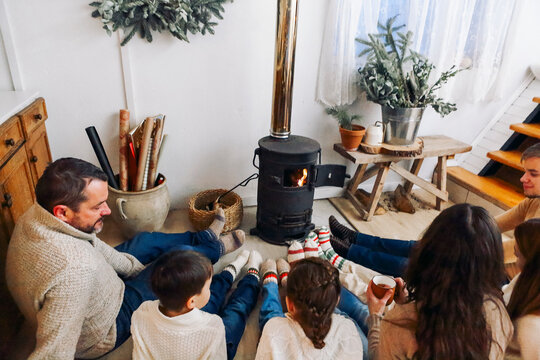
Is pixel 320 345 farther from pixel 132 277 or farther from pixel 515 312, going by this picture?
pixel 132 277

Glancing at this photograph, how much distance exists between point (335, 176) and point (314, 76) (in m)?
0.66

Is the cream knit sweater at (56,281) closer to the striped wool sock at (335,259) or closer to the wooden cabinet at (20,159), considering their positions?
the wooden cabinet at (20,159)

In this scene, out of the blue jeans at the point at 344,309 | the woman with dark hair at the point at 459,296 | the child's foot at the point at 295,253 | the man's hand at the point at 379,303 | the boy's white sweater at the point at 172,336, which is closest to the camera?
the woman with dark hair at the point at 459,296

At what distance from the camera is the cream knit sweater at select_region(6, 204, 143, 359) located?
1013 millimetres

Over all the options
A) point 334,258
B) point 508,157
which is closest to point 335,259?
point 334,258

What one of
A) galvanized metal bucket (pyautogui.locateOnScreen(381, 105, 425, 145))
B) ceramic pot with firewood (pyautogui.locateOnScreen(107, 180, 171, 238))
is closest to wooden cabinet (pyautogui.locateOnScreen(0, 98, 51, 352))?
ceramic pot with firewood (pyautogui.locateOnScreen(107, 180, 171, 238))

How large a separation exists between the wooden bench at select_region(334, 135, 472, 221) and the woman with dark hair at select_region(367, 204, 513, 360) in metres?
1.29

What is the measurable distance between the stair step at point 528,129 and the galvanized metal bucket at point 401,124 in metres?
0.91

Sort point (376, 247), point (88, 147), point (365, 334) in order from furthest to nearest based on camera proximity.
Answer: point (88, 147) → point (376, 247) → point (365, 334)

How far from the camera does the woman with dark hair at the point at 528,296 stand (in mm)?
1001

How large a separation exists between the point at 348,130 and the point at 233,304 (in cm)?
128

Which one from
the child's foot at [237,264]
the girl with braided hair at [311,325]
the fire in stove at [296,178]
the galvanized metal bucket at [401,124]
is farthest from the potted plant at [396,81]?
the girl with braided hair at [311,325]

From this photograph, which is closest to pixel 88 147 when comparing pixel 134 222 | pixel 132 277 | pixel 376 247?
pixel 134 222

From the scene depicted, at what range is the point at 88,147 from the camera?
2193 millimetres
